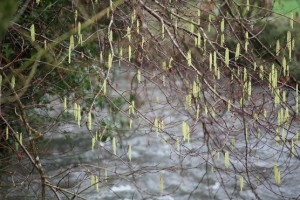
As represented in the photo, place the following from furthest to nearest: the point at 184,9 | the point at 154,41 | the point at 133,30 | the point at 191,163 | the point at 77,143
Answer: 1. the point at 77,143
2. the point at 191,163
3. the point at 184,9
4. the point at 154,41
5. the point at 133,30

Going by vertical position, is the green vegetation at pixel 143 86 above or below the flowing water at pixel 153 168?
above

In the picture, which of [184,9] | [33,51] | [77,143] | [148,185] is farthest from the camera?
[77,143]

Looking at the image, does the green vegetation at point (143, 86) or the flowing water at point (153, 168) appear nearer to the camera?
the green vegetation at point (143, 86)

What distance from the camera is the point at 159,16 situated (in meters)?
4.41

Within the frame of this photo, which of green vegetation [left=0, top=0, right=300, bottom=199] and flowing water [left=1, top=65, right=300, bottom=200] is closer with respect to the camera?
green vegetation [left=0, top=0, right=300, bottom=199]

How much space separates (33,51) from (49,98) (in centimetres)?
77

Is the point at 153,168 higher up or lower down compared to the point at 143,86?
lower down

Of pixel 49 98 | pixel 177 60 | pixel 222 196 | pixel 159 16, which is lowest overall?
pixel 222 196

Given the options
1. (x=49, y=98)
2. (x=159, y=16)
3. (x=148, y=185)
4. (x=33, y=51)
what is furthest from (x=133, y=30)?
(x=148, y=185)

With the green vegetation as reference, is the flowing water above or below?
below

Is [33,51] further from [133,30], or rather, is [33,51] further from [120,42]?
[133,30]

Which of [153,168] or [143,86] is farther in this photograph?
[153,168]

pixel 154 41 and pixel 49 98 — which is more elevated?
pixel 154 41

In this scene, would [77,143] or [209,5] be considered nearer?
[209,5]
